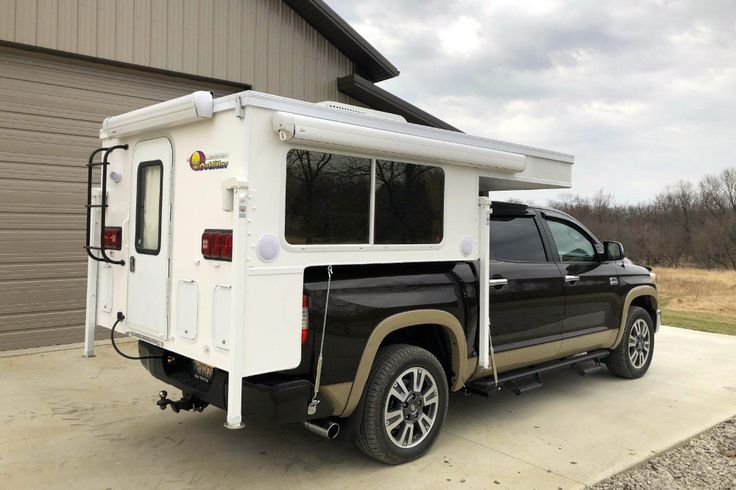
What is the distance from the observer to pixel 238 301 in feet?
10.2

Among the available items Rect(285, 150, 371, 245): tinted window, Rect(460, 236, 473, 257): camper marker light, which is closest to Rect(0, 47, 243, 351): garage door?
Rect(285, 150, 371, 245): tinted window

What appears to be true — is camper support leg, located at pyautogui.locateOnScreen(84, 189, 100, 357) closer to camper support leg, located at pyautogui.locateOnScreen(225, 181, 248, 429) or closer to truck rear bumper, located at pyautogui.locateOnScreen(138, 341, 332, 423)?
truck rear bumper, located at pyautogui.locateOnScreen(138, 341, 332, 423)

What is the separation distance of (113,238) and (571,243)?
4.18 metres

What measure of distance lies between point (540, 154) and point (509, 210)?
1.86ft

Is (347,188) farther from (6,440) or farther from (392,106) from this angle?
(392,106)

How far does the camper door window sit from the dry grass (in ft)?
27.1

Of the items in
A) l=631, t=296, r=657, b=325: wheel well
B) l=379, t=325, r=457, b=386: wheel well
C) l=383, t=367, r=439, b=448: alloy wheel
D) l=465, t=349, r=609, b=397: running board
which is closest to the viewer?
l=383, t=367, r=439, b=448: alloy wheel

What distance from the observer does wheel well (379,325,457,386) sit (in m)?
4.20

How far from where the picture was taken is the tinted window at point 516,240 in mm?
4937

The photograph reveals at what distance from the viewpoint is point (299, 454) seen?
13.5 feet

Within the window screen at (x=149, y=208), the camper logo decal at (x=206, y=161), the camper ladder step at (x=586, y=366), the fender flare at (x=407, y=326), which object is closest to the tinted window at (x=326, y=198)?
the camper logo decal at (x=206, y=161)

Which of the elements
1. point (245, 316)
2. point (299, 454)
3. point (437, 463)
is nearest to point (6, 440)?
point (299, 454)

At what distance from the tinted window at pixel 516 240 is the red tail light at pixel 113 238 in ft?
9.69

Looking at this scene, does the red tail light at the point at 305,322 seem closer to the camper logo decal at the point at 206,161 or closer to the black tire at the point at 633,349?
the camper logo decal at the point at 206,161
